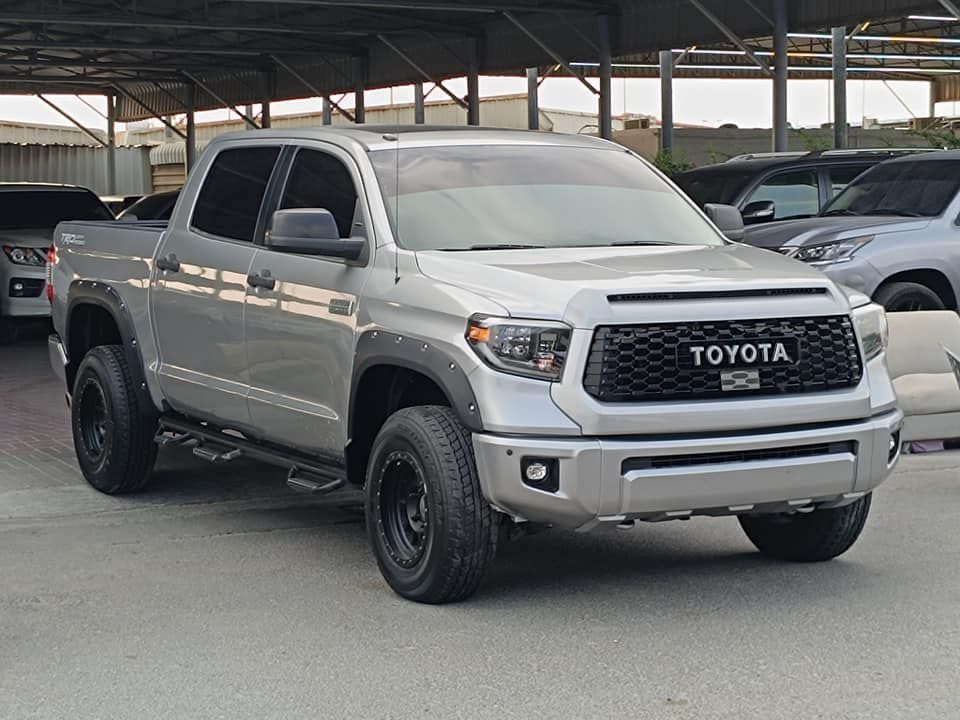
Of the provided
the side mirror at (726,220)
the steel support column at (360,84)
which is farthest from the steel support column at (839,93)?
the side mirror at (726,220)

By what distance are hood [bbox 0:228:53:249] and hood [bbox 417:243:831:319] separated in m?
12.4

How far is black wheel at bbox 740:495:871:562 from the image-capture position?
6926 mm

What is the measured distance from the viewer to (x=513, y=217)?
716cm

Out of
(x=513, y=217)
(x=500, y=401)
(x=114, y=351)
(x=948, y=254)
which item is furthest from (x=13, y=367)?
(x=500, y=401)

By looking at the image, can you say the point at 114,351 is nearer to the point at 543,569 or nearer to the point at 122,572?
the point at 122,572

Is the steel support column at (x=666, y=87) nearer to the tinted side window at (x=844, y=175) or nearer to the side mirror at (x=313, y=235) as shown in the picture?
the tinted side window at (x=844, y=175)

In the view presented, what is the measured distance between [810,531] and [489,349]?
6.21ft

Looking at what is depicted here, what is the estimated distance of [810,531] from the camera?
7012mm

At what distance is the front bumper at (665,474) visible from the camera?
5871 mm

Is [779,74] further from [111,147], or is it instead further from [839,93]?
[111,147]

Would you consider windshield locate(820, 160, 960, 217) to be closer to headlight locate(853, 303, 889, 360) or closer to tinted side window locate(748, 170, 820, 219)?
tinted side window locate(748, 170, 820, 219)

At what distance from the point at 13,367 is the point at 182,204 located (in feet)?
27.3

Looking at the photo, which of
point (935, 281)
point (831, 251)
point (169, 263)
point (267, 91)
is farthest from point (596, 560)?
point (267, 91)

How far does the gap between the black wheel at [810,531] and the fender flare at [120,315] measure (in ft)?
11.3
